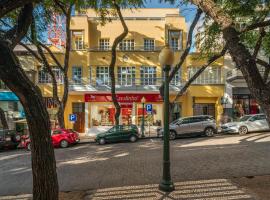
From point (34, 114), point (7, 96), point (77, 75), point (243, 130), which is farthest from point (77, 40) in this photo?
point (34, 114)

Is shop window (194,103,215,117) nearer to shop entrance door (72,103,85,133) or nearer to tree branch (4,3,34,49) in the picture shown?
shop entrance door (72,103,85,133)

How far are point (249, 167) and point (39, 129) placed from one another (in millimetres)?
7524

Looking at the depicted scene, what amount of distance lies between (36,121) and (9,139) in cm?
1607

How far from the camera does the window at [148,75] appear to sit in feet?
88.4

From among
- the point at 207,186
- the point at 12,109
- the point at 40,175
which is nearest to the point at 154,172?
the point at 207,186

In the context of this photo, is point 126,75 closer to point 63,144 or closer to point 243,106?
point 63,144

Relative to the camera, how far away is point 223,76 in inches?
1049

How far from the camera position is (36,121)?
5441mm

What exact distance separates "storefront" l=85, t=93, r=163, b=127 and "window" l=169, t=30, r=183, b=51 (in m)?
5.39

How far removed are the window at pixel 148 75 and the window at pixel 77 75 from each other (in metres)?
6.09

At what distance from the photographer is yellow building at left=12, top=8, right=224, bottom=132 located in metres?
26.6

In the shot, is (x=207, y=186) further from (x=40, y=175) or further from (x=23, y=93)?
(x=23, y=93)

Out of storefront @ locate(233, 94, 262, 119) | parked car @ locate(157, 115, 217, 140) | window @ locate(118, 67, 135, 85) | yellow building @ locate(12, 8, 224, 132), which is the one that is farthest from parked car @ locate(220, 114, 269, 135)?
window @ locate(118, 67, 135, 85)

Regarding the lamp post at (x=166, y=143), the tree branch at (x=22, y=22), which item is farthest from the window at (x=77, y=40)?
the tree branch at (x=22, y=22)
